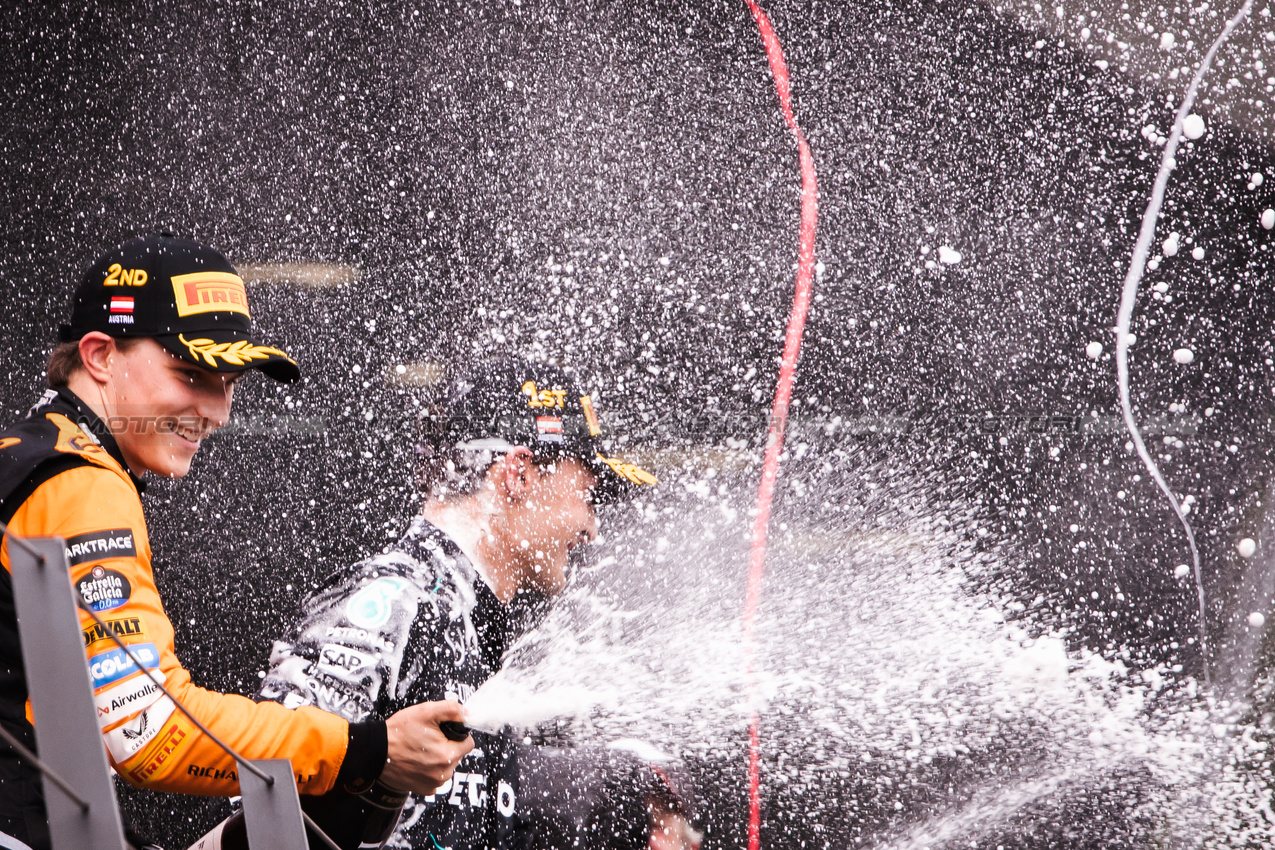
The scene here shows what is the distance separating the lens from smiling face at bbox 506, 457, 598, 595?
1.83 meters

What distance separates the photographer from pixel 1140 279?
2.28m

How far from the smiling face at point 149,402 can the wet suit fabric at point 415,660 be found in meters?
0.38

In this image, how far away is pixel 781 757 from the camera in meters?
2.40

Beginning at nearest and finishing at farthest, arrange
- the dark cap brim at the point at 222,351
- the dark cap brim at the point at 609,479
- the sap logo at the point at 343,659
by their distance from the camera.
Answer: the dark cap brim at the point at 222,351, the sap logo at the point at 343,659, the dark cap brim at the point at 609,479

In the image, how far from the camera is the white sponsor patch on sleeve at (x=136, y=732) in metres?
1.11

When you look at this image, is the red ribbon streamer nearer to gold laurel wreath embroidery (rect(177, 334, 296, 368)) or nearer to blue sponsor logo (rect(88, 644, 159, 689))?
gold laurel wreath embroidery (rect(177, 334, 296, 368))

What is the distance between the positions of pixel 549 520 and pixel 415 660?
15.4 inches

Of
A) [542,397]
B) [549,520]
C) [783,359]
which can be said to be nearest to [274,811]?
[549,520]

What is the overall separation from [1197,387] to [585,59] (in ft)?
5.47

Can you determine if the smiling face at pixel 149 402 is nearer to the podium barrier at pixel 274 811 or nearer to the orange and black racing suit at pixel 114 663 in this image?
the orange and black racing suit at pixel 114 663

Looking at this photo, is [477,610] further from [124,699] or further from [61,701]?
[61,701]

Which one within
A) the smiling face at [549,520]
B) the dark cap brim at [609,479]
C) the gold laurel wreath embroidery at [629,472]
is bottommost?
the smiling face at [549,520]

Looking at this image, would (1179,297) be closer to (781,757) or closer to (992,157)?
(992,157)

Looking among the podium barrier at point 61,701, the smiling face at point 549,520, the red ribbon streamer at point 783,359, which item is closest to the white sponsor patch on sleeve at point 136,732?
the podium barrier at point 61,701
